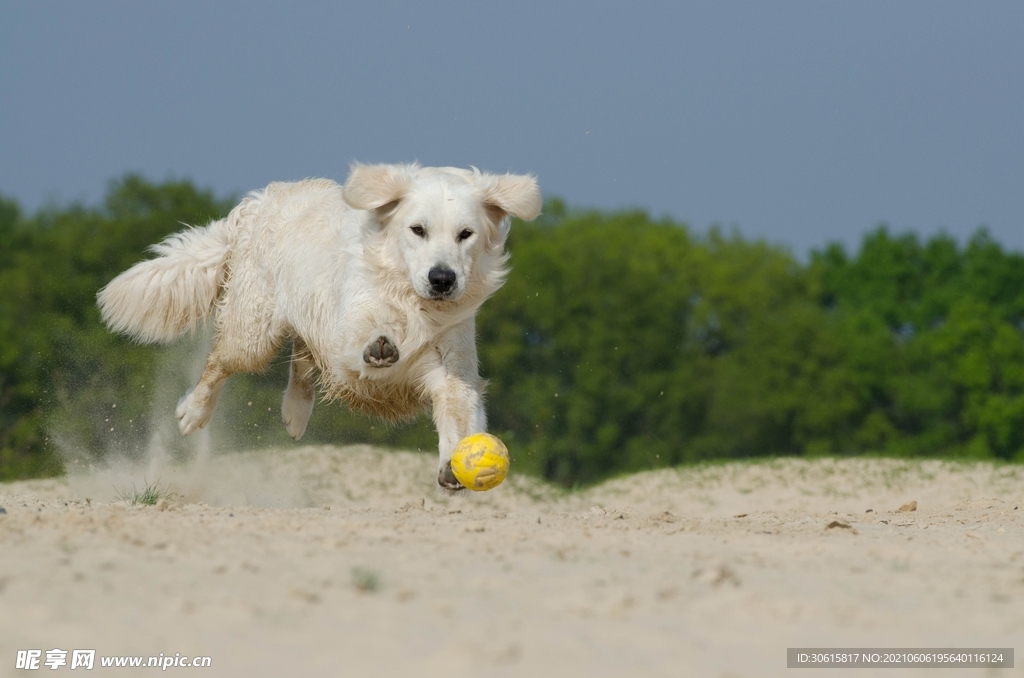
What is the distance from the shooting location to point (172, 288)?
374 inches

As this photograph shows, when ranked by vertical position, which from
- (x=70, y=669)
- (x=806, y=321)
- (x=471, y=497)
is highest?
(x=806, y=321)

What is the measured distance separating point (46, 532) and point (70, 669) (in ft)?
6.29

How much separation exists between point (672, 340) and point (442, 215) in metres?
33.7

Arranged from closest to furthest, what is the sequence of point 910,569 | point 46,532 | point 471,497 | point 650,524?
point 910,569 < point 46,532 < point 650,524 < point 471,497

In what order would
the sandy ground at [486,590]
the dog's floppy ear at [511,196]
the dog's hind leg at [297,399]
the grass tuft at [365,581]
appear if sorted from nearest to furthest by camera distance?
the sandy ground at [486,590] < the grass tuft at [365,581] < the dog's floppy ear at [511,196] < the dog's hind leg at [297,399]

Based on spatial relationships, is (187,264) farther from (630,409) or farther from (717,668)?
(630,409)

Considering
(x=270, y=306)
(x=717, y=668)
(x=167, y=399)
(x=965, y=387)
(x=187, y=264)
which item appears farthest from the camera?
(x=965, y=387)

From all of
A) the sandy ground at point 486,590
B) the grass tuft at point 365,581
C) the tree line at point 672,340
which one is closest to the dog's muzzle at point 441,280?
the sandy ground at point 486,590

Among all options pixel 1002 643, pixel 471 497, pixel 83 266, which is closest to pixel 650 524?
pixel 1002 643

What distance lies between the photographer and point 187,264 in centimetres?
953

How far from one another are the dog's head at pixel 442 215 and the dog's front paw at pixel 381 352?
0.37m

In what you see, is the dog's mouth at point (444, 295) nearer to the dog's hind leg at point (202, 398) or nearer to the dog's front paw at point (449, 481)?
the dog's front paw at point (449, 481)

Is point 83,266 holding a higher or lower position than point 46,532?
higher

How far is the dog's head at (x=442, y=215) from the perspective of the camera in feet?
23.4
